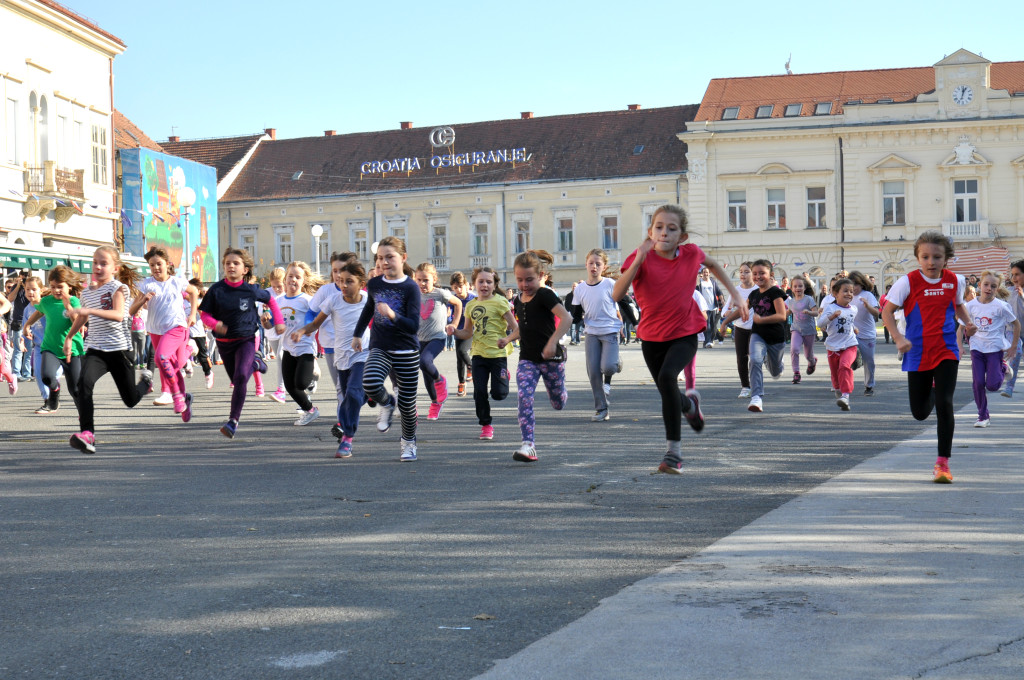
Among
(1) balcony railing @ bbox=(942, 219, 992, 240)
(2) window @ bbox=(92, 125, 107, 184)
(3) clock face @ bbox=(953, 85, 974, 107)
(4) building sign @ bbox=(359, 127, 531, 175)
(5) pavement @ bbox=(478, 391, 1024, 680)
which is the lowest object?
(5) pavement @ bbox=(478, 391, 1024, 680)

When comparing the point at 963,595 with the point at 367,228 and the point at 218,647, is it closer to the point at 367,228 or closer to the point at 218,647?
the point at 218,647

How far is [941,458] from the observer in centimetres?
913

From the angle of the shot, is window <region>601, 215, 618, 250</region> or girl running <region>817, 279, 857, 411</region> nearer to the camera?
girl running <region>817, 279, 857, 411</region>

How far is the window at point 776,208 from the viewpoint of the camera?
62.6m

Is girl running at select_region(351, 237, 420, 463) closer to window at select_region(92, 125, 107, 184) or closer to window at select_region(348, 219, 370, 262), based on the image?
window at select_region(92, 125, 107, 184)

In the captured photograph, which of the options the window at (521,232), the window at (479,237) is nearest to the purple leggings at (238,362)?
the window at (521,232)

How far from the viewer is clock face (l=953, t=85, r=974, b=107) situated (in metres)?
59.9

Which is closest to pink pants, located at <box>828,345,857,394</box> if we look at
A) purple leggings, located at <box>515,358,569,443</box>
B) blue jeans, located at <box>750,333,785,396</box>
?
blue jeans, located at <box>750,333,785,396</box>

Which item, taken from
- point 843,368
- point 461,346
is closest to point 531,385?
point 843,368

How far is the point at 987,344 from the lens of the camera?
45.0ft

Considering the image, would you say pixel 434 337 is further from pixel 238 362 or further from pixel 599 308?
pixel 238 362

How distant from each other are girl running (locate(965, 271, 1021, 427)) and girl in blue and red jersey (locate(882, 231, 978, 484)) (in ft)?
13.1

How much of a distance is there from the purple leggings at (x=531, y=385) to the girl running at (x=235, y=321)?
2782mm

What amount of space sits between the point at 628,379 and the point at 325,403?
626 centimetres
